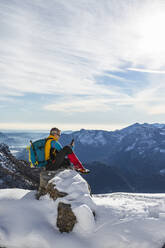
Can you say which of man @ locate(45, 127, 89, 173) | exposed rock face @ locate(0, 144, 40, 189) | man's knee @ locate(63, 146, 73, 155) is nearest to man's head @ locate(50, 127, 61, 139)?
man @ locate(45, 127, 89, 173)

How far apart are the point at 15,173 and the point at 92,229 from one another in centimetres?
1181

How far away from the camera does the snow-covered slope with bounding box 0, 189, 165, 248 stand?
7.65 meters

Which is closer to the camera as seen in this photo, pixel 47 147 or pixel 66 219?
pixel 66 219

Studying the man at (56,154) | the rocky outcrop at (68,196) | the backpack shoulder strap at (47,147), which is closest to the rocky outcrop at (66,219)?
the rocky outcrop at (68,196)

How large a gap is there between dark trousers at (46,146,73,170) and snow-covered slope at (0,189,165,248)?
87.2 inches

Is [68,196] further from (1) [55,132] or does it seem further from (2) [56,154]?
(1) [55,132]

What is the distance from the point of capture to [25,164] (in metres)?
22.6

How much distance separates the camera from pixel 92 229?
27.1ft

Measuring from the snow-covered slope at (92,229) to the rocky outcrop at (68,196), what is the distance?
24cm

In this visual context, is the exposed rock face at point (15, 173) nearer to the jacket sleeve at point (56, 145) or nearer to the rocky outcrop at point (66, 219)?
the jacket sleeve at point (56, 145)

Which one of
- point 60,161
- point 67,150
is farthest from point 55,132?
point 60,161

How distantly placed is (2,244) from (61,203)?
2.59m

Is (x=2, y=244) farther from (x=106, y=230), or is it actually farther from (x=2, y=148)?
(x=2, y=148)

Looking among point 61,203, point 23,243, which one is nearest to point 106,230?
point 61,203
